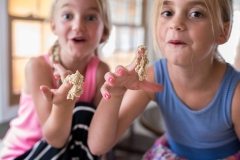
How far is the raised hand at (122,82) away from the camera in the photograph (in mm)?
646

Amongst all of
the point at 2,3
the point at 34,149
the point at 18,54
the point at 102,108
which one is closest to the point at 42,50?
the point at 18,54

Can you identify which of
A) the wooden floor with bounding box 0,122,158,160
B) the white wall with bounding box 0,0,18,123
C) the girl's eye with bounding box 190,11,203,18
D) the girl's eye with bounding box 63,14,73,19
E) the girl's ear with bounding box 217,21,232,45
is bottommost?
the wooden floor with bounding box 0,122,158,160

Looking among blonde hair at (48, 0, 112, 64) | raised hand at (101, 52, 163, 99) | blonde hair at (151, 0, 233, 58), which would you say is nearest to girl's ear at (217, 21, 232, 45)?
blonde hair at (151, 0, 233, 58)

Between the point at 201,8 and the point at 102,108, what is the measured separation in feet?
1.33

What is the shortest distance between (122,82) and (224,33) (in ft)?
1.26

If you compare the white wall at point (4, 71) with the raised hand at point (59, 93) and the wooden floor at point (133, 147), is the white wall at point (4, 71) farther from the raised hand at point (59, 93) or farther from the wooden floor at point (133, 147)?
the raised hand at point (59, 93)

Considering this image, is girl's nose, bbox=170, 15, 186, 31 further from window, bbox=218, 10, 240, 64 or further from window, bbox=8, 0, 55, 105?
window, bbox=8, 0, 55, 105

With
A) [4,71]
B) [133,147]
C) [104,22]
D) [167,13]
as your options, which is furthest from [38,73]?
[133,147]

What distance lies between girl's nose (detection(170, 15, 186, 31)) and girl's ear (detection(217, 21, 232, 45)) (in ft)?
0.51

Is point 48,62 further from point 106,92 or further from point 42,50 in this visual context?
point 42,50

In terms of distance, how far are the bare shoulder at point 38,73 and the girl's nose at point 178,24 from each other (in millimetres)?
492

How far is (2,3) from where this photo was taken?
1620 mm

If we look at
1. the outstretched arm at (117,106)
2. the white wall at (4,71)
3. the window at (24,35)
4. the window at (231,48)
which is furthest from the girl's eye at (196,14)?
the white wall at (4,71)

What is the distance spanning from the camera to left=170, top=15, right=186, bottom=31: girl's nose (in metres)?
0.75
